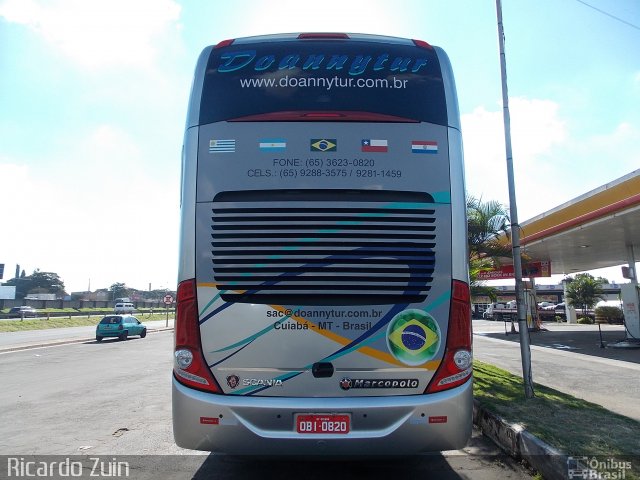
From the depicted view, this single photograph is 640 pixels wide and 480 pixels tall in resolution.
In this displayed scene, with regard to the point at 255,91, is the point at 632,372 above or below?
below

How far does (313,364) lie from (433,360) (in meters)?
1.01

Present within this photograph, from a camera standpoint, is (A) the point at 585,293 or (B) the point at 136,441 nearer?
(B) the point at 136,441

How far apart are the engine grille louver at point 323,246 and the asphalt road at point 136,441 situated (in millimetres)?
2015

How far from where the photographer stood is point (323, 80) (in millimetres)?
4480

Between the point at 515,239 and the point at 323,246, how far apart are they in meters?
5.13

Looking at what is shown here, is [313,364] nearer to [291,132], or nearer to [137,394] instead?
[291,132]

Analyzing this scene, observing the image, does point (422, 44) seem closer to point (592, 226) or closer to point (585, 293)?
point (592, 226)

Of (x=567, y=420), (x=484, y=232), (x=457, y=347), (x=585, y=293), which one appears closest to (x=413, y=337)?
(x=457, y=347)

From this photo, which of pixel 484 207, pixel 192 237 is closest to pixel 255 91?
pixel 192 237

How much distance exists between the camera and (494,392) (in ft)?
25.8

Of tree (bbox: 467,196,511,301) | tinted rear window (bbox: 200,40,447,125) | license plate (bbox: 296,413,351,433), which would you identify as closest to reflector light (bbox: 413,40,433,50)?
tinted rear window (bbox: 200,40,447,125)

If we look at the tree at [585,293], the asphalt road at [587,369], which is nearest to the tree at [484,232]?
the asphalt road at [587,369]

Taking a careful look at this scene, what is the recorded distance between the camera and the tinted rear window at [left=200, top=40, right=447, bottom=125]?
4344mm

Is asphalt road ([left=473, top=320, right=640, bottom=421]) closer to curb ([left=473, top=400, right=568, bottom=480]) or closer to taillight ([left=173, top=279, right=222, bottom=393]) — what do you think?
curb ([left=473, top=400, right=568, bottom=480])
